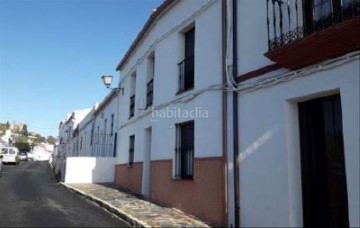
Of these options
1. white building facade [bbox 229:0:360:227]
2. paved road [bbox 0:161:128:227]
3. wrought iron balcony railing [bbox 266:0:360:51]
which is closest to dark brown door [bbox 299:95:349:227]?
white building facade [bbox 229:0:360:227]

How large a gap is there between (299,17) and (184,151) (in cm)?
451

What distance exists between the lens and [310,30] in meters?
6.39

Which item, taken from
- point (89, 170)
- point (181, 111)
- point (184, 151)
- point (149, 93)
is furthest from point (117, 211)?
point (89, 170)

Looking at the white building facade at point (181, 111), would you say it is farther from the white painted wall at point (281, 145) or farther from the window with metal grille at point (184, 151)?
the white painted wall at point (281, 145)

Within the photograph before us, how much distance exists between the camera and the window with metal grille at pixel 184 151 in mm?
9484

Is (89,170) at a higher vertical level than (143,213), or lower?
higher

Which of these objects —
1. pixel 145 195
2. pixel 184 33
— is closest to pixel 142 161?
pixel 145 195

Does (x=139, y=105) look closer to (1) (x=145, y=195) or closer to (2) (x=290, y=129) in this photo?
(1) (x=145, y=195)

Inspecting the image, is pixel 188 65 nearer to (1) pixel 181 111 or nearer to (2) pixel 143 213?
(1) pixel 181 111

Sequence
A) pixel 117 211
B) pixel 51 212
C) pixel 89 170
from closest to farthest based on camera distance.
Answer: pixel 117 211
pixel 51 212
pixel 89 170

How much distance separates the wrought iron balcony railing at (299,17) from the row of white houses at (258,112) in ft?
0.06

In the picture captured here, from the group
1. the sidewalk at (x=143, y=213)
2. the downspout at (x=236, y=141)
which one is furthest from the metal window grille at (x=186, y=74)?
the sidewalk at (x=143, y=213)

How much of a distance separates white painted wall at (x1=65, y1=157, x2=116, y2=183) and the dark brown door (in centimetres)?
1300

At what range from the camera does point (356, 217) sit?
5.20 m
